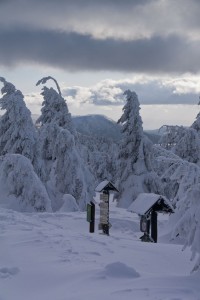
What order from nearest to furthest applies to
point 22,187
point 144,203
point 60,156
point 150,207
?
point 150,207
point 144,203
point 22,187
point 60,156

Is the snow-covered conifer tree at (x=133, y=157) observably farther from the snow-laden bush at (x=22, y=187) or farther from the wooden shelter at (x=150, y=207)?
the wooden shelter at (x=150, y=207)

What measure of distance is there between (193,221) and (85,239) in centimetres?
526

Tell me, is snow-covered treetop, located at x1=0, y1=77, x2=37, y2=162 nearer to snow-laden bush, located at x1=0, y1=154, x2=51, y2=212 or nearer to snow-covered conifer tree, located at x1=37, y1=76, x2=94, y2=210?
snow-covered conifer tree, located at x1=37, y1=76, x2=94, y2=210

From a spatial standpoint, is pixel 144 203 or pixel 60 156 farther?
pixel 60 156

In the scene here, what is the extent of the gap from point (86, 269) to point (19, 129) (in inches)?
835

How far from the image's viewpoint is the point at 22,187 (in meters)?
24.2

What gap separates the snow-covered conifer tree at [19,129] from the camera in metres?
27.9

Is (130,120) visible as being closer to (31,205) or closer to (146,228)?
(31,205)

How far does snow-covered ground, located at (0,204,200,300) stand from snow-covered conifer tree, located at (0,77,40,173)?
14816mm

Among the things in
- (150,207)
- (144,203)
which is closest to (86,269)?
(150,207)

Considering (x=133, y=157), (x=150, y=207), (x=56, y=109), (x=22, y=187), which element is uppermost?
(x=56, y=109)

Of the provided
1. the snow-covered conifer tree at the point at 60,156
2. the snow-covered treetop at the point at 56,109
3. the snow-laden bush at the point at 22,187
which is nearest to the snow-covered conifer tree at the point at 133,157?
the snow-covered conifer tree at the point at 60,156

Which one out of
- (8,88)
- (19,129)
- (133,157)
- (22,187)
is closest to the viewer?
(22,187)

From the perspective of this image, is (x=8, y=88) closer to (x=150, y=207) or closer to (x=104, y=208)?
(x=104, y=208)
